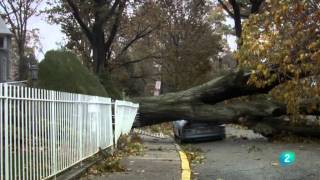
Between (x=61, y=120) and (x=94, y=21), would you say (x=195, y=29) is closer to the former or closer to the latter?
(x=94, y=21)

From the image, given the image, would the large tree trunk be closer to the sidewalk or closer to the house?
the house

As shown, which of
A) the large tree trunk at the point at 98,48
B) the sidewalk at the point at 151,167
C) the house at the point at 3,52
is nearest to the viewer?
the sidewalk at the point at 151,167

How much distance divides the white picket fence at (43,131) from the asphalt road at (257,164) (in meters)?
2.60

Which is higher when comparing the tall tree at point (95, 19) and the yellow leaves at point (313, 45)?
the tall tree at point (95, 19)

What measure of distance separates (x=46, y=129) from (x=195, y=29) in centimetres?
4684

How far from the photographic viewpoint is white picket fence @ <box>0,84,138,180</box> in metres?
7.61

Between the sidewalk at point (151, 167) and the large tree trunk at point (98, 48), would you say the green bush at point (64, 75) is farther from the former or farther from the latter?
the large tree trunk at point (98, 48)

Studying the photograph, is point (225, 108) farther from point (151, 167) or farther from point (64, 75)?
point (151, 167)

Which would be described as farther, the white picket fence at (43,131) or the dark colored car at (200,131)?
the dark colored car at (200,131)

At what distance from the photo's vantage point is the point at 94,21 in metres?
39.8

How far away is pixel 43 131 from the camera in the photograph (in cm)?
940

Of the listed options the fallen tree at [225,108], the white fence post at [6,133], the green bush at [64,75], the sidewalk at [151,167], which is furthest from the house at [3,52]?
the white fence post at [6,133]

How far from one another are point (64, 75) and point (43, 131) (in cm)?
1000

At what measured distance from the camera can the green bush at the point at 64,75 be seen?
18906 mm
